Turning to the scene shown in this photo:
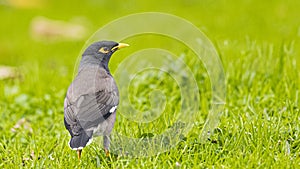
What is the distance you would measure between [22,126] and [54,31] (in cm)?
757

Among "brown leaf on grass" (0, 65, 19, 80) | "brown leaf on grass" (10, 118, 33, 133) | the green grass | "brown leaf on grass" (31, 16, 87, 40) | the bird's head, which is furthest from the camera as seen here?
"brown leaf on grass" (31, 16, 87, 40)

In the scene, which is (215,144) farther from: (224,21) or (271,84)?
(224,21)

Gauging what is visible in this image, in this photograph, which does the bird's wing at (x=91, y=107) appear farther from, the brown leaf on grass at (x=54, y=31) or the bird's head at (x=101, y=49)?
the brown leaf on grass at (x=54, y=31)

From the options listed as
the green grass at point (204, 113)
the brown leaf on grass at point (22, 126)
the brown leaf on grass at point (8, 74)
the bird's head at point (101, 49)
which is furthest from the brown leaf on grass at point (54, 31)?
the bird's head at point (101, 49)

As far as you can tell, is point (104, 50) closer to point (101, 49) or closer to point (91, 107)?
point (101, 49)

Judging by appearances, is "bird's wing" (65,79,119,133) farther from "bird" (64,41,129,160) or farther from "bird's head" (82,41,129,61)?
"bird's head" (82,41,129,61)

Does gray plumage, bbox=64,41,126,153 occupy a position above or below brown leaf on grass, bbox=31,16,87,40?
below

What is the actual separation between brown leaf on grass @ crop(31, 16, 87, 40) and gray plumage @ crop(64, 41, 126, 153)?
811cm

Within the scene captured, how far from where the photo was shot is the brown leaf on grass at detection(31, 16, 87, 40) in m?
12.7

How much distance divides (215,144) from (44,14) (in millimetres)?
10995

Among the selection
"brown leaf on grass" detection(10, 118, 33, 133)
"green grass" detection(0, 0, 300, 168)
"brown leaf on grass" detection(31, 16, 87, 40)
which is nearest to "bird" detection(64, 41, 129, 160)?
"green grass" detection(0, 0, 300, 168)

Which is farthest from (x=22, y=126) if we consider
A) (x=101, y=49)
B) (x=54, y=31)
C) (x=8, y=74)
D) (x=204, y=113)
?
(x=54, y=31)

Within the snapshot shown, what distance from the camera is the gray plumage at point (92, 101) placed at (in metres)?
4.19

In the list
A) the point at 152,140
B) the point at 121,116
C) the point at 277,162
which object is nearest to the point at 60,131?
the point at 121,116
